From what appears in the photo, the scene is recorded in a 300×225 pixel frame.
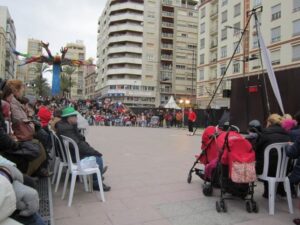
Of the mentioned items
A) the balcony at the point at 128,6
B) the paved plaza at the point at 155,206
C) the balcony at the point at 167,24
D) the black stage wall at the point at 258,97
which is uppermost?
the balcony at the point at 128,6

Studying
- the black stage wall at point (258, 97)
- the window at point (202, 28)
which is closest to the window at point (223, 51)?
the window at point (202, 28)

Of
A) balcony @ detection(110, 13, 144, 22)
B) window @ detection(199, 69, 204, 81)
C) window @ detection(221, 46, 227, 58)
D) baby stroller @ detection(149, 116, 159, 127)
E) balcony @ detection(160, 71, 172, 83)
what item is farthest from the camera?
balcony @ detection(160, 71, 172, 83)

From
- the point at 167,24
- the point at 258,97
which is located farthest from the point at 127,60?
the point at 258,97

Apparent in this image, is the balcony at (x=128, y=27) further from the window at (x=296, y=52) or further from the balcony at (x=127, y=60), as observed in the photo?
the window at (x=296, y=52)

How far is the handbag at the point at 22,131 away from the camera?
5.14m

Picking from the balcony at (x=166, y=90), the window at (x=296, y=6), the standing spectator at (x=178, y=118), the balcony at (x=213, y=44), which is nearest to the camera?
the standing spectator at (x=178, y=118)

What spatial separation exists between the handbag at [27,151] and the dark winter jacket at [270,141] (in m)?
3.37

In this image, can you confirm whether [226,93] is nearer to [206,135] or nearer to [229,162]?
[206,135]

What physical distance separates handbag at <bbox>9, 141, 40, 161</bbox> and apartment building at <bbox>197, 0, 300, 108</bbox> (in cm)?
2108

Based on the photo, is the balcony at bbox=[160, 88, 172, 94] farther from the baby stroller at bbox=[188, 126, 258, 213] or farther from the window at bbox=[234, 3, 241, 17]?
the baby stroller at bbox=[188, 126, 258, 213]

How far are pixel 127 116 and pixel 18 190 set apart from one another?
105 ft

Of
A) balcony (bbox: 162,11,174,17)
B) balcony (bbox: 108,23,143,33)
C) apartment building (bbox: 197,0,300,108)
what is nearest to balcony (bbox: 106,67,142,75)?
balcony (bbox: 108,23,143,33)

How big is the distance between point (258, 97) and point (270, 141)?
20.9 ft

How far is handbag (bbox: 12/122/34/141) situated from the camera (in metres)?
5.14
